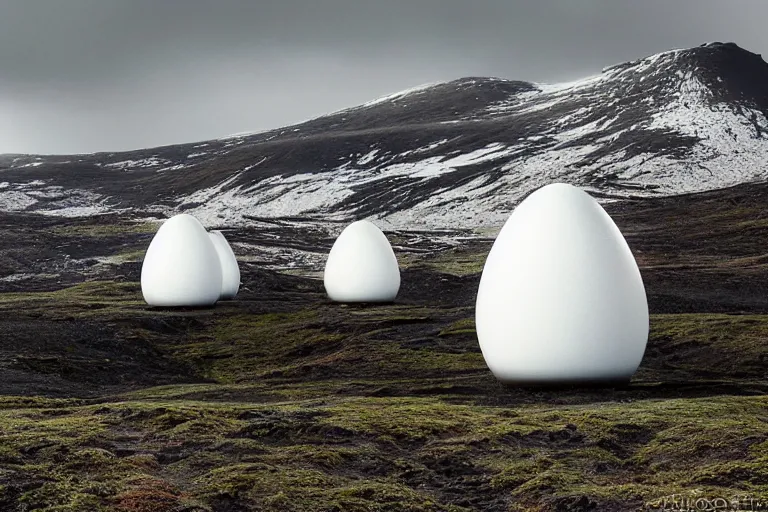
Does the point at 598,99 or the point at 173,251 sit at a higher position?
the point at 598,99

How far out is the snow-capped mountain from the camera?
4117 inches

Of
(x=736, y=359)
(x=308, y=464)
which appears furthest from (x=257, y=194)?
(x=308, y=464)

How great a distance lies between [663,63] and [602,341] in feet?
443

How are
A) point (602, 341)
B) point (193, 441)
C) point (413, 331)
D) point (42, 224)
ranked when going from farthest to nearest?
1. point (42, 224)
2. point (413, 331)
3. point (602, 341)
4. point (193, 441)

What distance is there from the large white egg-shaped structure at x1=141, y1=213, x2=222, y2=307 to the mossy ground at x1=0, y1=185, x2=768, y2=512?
4.03 m

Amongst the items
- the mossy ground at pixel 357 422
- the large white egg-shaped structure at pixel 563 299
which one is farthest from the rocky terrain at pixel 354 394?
the large white egg-shaped structure at pixel 563 299

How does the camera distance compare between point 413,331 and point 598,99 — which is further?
point 598,99

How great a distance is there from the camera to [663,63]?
141750mm

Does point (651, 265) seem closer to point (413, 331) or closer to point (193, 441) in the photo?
point (413, 331)

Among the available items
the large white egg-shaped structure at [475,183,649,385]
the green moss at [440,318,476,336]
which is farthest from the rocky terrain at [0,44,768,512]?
the large white egg-shaped structure at [475,183,649,385]

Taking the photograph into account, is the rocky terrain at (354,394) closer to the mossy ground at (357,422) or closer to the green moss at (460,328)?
the mossy ground at (357,422)

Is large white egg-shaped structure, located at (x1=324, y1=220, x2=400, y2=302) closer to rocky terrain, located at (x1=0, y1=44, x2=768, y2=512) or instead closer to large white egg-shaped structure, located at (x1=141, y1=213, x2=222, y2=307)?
rocky terrain, located at (x1=0, y1=44, x2=768, y2=512)

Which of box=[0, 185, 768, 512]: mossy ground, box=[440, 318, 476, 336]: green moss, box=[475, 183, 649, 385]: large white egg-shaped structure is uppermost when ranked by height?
box=[475, 183, 649, 385]: large white egg-shaped structure

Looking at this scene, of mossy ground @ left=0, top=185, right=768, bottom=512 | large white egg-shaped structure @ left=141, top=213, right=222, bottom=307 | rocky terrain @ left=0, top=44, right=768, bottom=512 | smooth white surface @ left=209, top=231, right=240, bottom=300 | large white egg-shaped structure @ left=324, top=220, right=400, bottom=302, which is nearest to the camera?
mossy ground @ left=0, top=185, right=768, bottom=512
